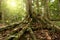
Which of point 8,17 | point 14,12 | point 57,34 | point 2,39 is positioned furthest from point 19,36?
point 14,12

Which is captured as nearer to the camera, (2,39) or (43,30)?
(2,39)

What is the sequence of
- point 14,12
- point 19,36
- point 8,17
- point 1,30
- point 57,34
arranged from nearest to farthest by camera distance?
point 19,36
point 57,34
point 1,30
point 8,17
point 14,12

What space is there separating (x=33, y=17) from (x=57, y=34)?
172cm

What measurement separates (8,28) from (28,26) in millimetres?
1302

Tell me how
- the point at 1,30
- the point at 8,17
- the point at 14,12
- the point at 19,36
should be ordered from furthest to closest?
1. the point at 14,12
2. the point at 8,17
3. the point at 1,30
4. the point at 19,36

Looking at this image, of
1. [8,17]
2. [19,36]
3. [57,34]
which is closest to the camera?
[19,36]

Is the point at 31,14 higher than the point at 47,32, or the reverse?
the point at 31,14

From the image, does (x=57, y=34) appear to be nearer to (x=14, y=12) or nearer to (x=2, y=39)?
(x=2, y=39)

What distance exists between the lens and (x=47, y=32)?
612 centimetres

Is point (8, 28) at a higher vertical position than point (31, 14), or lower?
lower

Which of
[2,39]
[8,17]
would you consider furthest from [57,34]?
[8,17]

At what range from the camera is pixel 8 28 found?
7008 mm

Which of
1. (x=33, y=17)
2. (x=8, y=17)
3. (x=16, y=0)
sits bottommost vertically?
(x=8, y=17)

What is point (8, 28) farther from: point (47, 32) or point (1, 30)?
point (47, 32)
